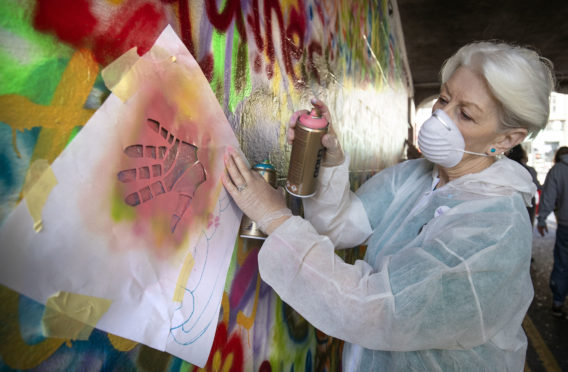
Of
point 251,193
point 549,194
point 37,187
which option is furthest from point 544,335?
point 37,187

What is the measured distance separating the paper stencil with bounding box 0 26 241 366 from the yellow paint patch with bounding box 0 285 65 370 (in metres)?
0.02

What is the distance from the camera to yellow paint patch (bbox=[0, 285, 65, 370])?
0.46 m

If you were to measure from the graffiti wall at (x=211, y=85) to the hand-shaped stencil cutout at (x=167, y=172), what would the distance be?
0.38 feet

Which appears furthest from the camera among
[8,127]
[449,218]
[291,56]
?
[291,56]

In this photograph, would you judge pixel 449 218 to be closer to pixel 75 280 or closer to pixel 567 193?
pixel 75 280

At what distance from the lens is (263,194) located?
95cm

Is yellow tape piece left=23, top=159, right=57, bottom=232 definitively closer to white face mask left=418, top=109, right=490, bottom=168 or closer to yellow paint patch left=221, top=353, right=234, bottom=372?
yellow paint patch left=221, top=353, right=234, bottom=372

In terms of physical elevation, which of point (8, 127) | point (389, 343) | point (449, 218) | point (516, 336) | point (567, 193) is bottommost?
point (567, 193)

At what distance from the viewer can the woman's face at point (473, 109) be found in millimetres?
1220

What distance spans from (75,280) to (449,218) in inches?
38.5

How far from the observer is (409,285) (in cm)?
90

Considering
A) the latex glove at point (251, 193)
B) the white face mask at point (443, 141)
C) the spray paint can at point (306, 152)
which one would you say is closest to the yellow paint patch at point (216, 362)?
the latex glove at point (251, 193)

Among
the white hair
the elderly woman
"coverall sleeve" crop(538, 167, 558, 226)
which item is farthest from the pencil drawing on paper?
"coverall sleeve" crop(538, 167, 558, 226)

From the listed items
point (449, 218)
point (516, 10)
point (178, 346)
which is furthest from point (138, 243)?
point (516, 10)
